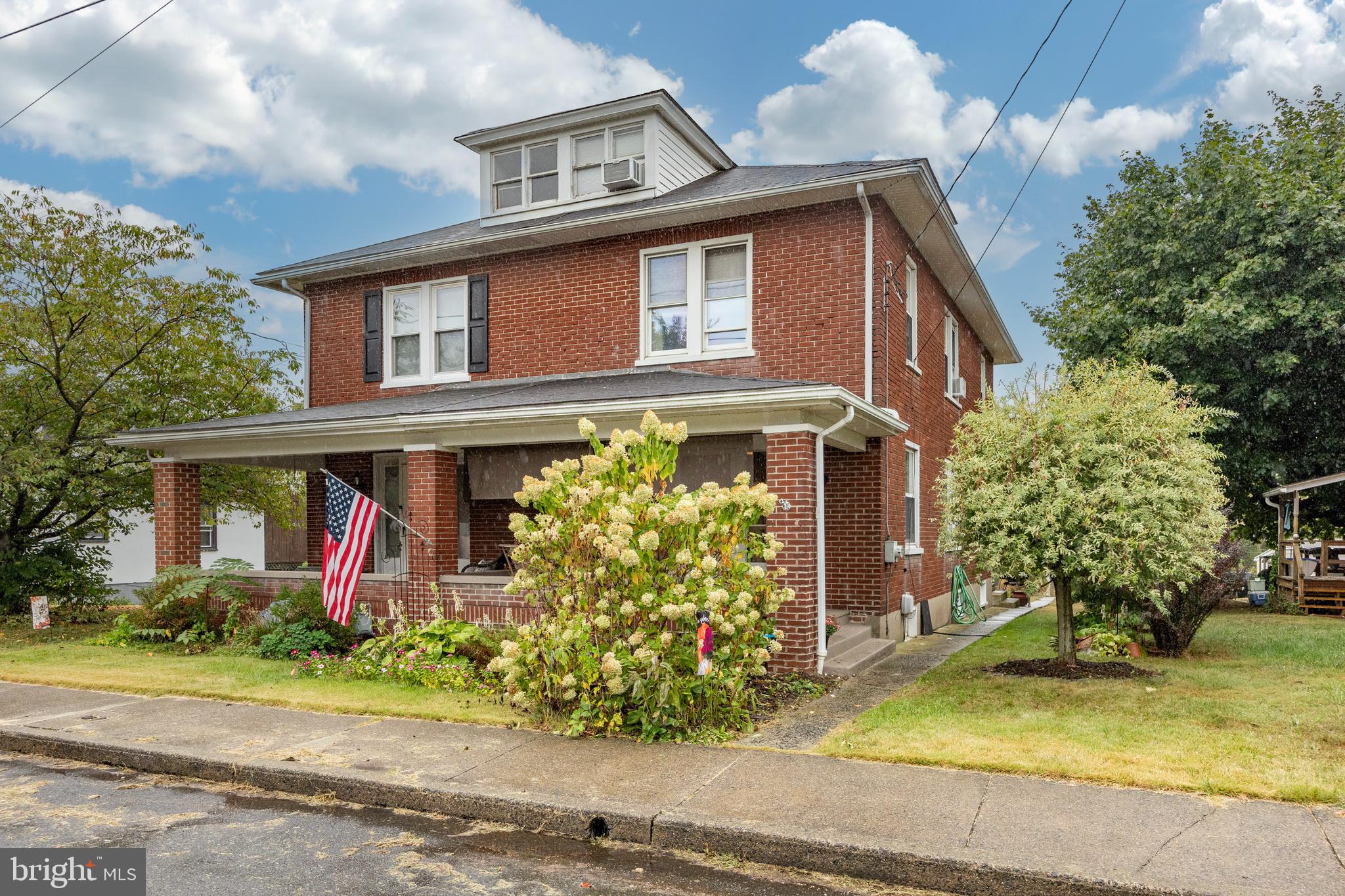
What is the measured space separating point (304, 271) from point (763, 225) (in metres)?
7.94

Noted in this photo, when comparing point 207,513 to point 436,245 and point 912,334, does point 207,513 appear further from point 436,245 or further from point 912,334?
A: point 912,334

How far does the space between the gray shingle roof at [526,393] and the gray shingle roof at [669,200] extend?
2.27 meters

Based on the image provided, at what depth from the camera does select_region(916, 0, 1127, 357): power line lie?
34.7 ft

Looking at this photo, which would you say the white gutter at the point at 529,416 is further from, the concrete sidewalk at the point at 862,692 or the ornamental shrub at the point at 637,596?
the concrete sidewalk at the point at 862,692

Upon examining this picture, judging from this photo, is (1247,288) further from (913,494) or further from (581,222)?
(581,222)

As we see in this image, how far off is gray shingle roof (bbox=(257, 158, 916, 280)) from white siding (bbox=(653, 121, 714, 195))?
20 centimetres

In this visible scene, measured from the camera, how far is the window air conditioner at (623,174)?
1407cm

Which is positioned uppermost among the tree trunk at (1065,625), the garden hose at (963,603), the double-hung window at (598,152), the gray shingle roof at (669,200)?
the double-hung window at (598,152)

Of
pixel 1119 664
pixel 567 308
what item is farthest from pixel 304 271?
pixel 1119 664

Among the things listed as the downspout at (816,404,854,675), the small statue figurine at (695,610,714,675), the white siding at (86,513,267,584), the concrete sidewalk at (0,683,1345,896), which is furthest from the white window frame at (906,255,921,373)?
the white siding at (86,513,267,584)

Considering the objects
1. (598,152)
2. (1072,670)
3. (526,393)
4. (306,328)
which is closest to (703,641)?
(1072,670)

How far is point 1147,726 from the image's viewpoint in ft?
23.1

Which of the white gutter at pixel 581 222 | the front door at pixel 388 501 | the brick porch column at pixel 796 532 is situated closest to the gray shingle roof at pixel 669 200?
the white gutter at pixel 581 222

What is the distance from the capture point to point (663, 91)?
14.0m
